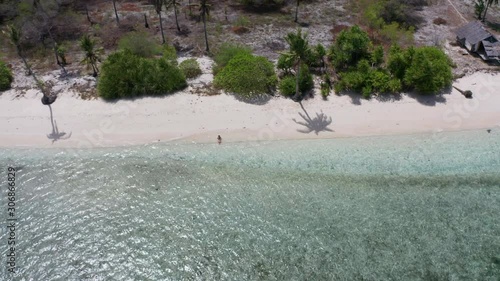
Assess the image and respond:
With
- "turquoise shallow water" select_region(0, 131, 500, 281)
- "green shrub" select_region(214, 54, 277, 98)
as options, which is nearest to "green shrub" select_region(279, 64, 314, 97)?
"green shrub" select_region(214, 54, 277, 98)

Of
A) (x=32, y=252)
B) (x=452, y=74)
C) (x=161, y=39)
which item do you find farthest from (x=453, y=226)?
(x=161, y=39)

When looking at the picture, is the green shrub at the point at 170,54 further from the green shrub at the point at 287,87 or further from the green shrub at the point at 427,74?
the green shrub at the point at 427,74

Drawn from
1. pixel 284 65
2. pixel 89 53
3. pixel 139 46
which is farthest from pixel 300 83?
pixel 89 53

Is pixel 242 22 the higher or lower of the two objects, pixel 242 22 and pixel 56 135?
the higher

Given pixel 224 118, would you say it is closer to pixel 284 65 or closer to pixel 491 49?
pixel 284 65

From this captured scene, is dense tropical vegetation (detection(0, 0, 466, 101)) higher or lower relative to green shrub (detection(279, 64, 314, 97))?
higher

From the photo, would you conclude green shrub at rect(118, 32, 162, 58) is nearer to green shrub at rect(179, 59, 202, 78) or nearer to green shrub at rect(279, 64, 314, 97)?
green shrub at rect(179, 59, 202, 78)

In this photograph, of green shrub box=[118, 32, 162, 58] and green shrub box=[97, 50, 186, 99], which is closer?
green shrub box=[97, 50, 186, 99]
